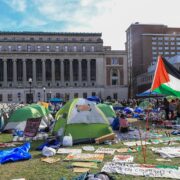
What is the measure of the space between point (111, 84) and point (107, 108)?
293ft

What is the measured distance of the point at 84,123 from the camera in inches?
555

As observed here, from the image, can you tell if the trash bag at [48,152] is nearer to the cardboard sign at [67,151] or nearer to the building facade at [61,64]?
the cardboard sign at [67,151]

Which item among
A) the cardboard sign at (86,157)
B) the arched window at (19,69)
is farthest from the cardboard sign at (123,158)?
the arched window at (19,69)

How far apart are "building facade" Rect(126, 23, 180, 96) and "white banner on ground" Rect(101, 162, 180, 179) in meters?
119

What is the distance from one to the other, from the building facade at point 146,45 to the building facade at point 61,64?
21955mm

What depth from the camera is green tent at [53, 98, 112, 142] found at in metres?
13.9

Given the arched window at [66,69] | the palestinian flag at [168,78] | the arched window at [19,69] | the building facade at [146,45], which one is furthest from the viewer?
the building facade at [146,45]

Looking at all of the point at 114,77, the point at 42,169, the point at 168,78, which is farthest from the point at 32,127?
the point at 114,77

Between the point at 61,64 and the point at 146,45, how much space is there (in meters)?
42.3

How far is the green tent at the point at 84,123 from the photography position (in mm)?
13898

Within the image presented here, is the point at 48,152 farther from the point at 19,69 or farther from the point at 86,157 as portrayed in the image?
the point at 19,69

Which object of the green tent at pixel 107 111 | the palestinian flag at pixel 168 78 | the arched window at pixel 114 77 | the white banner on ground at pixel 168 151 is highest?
the arched window at pixel 114 77

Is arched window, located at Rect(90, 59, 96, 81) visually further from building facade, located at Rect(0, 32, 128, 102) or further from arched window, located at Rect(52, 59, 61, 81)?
arched window, located at Rect(52, 59, 61, 81)

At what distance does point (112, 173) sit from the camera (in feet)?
28.2
